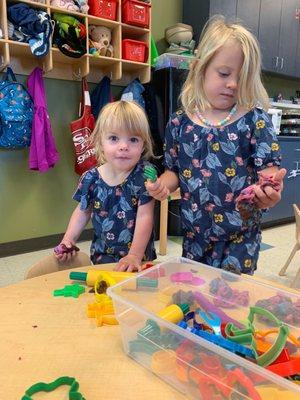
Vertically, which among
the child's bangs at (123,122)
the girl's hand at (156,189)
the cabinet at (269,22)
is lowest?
the girl's hand at (156,189)

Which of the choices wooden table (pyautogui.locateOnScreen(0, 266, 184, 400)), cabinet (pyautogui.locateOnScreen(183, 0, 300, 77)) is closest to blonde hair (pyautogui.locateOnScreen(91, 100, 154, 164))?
wooden table (pyautogui.locateOnScreen(0, 266, 184, 400))

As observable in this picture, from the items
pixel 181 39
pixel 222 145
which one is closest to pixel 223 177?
pixel 222 145

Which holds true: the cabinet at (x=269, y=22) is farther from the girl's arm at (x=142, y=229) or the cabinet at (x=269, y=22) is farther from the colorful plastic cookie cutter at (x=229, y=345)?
the colorful plastic cookie cutter at (x=229, y=345)

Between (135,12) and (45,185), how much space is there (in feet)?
4.43

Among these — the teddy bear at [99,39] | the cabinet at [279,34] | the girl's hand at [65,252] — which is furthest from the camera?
the cabinet at [279,34]

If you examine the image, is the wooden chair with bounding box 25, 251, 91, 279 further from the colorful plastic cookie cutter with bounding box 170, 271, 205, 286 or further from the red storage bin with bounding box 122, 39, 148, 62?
the red storage bin with bounding box 122, 39, 148, 62

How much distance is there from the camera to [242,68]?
0.80 meters

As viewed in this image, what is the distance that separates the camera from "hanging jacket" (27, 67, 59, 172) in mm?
2158

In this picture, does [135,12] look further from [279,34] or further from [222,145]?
[222,145]

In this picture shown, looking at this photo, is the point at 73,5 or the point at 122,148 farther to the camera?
the point at 73,5

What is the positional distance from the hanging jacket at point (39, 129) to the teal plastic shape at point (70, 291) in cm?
165

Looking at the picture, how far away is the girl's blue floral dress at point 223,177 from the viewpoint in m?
0.84

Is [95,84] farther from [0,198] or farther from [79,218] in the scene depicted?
[79,218]

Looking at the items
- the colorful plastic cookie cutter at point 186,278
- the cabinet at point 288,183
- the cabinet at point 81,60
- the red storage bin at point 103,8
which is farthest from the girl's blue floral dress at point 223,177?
the cabinet at point 288,183
